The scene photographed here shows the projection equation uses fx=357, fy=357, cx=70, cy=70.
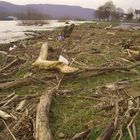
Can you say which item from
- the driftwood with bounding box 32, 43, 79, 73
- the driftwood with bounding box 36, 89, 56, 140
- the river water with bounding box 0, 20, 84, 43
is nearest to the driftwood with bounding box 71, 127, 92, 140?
the driftwood with bounding box 36, 89, 56, 140

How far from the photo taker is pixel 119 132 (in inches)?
239

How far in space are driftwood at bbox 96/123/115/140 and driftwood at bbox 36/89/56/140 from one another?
0.84 metres

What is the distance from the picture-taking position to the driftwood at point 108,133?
230 inches

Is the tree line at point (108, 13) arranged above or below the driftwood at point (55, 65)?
below

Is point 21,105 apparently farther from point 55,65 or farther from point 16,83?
point 55,65

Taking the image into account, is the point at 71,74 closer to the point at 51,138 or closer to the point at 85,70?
the point at 85,70

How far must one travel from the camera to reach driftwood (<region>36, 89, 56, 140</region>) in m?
5.92

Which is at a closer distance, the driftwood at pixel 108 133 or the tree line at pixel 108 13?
the driftwood at pixel 108 133

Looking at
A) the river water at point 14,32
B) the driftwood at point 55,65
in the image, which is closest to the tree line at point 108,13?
the river water at point 14,32

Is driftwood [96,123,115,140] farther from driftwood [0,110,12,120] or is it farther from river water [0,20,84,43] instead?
river water [0,20,84,43]

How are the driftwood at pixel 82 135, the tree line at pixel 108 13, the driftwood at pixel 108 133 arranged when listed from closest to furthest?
the driftwood at pixel 108 133 → the driftwood at pixel 82 135 → the tree line at pixel 108 13

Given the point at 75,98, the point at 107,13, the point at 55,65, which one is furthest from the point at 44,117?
the point at 107,13

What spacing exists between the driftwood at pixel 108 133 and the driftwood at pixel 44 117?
2.76 feet

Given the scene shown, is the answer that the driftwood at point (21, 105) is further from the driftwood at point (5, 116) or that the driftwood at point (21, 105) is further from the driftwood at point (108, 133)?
the driftwood at point (108, 133)
